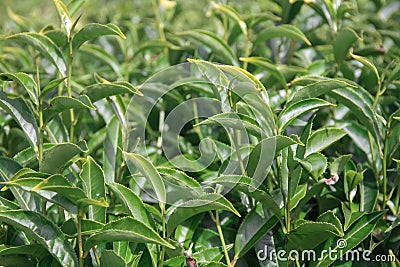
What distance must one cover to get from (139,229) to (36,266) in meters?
0.33

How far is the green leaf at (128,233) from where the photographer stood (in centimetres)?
110

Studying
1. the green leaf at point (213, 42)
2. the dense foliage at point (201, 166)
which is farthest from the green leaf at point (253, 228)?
the green leaf at point (213, 42)

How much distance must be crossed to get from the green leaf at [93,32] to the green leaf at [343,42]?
26.9 inches

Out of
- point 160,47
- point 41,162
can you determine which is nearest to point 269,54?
point 160,47

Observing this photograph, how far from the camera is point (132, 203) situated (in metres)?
1.27

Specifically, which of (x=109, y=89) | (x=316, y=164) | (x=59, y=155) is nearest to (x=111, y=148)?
(x=109, y=89)

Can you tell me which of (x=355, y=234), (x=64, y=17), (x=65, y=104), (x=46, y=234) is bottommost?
(x=355, y=234)

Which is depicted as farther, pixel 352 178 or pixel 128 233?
pixel 352 178

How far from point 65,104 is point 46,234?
0.96ft

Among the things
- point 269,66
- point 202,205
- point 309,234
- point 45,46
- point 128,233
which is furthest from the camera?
point 269,66

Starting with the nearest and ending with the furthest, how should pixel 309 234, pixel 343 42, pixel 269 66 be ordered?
pixel 309 234 < pixel 269 66 < pixel 343 42

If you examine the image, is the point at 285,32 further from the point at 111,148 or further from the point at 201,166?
the point at 111,148

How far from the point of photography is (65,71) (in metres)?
1.47

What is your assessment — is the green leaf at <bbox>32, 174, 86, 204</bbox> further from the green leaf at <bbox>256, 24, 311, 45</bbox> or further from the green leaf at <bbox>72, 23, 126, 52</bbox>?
the green leaf at <bbox>256, 24, 311, 45</bbox>
